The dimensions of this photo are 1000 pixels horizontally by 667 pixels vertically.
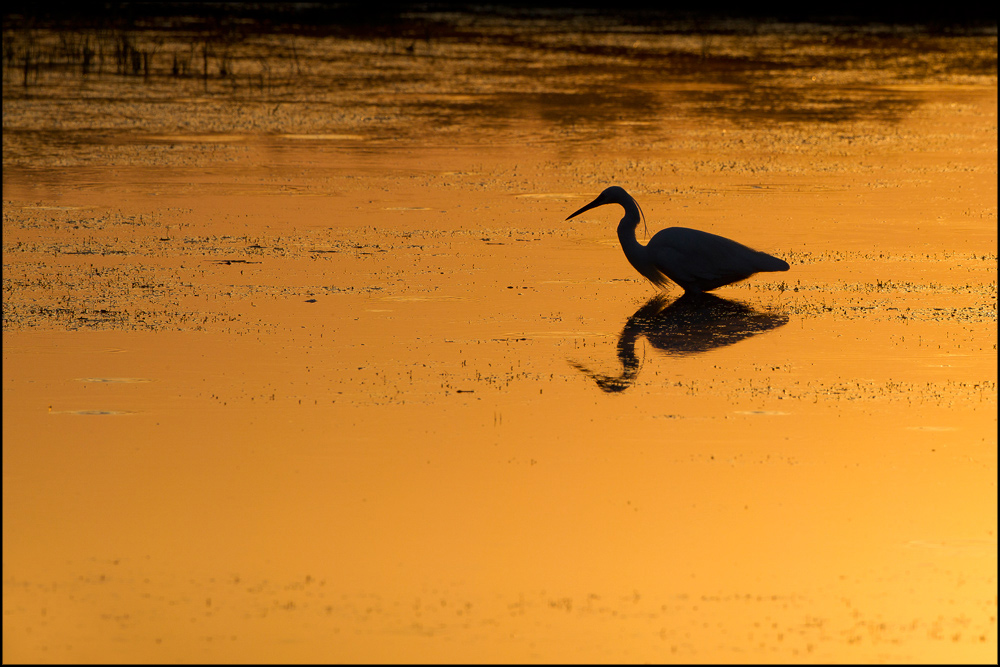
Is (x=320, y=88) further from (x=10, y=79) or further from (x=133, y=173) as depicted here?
(x=133, y=173)

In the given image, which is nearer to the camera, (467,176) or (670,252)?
(670,252)

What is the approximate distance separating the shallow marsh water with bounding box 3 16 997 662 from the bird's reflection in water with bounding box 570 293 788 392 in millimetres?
31

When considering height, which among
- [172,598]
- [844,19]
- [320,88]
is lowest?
[172,598]

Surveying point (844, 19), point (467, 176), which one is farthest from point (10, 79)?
point (844, 19)

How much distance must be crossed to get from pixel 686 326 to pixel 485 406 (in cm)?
201

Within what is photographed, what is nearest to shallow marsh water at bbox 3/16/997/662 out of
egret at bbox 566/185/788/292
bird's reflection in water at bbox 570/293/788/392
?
bird's reflection in water at bbox 570/293/788/392

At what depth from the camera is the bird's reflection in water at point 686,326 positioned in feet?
26.3

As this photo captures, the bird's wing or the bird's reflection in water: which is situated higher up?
the bird's wing

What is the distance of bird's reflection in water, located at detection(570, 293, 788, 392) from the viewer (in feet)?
26.3

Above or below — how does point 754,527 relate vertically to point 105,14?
below

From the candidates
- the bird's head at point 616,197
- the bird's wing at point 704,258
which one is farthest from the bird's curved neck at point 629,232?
the bird's wing at point 704,258

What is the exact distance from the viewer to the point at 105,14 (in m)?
33.3

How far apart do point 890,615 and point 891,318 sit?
4.07 m

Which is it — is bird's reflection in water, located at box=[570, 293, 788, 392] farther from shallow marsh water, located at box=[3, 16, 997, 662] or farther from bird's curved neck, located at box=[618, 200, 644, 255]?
bird's curved neck, located at box=[618, 200, 644, 255]
